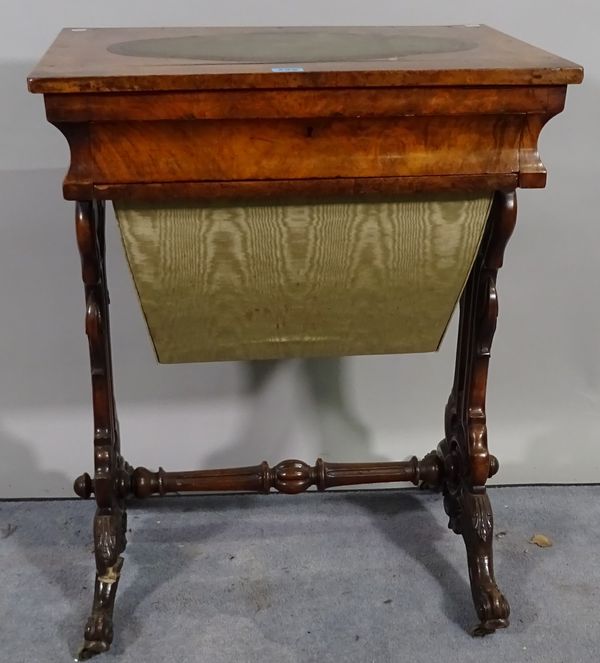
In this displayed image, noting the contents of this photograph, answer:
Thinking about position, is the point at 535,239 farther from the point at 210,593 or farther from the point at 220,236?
the point at 210,593

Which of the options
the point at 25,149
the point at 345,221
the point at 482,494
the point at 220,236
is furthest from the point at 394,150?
the point at 25,149

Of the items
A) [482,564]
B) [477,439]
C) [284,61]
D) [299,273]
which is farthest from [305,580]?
[284,61]

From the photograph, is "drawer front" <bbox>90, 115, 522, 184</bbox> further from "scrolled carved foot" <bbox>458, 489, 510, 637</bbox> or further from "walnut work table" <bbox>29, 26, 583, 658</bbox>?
"scrolled carved foot" <bbox>458, 489, 510, 637</bbox>

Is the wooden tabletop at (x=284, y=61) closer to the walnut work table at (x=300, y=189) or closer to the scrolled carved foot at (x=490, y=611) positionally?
the walnut work table at (x=300, y=189)

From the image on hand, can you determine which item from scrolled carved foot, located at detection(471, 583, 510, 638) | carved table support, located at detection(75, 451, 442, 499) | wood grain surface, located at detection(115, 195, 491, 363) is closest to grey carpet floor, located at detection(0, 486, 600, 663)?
scrolled carved foot, located at detection(471, 583, 510, 638)

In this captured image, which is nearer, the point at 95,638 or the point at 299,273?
the point at 299,273

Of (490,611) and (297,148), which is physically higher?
(297,148)

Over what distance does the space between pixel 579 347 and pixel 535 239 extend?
30 cm

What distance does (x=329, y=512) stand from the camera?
196cm

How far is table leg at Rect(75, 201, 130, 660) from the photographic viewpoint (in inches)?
57.0

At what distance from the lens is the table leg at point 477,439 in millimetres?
1517

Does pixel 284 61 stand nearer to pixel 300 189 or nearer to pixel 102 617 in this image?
pixel 300 189

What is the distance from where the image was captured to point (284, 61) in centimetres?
126

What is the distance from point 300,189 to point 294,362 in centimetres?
78
